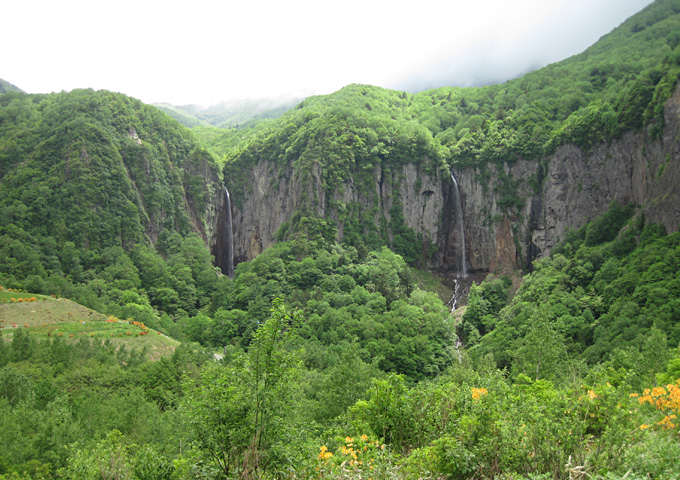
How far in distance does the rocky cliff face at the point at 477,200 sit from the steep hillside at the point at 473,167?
192mm

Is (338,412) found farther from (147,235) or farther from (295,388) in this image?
(147,235)

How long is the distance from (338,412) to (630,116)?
58.4 meters

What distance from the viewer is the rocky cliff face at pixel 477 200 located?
7300cm

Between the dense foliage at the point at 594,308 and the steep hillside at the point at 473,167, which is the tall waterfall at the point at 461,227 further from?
the dense foliage at the point at 594,308

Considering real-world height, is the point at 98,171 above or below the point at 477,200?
above

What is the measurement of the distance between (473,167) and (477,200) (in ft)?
20.3

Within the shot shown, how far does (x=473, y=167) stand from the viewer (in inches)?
3590

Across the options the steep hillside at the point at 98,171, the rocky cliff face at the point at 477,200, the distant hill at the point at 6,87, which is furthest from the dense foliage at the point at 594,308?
the distant hill at the point at 6,87

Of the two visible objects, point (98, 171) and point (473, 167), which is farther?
point (473, 167)

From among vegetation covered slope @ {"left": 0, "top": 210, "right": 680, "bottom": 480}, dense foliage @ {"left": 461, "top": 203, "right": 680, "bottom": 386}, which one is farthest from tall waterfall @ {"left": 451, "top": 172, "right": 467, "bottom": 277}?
vegetation covered slope @ {"left": 0, "top": 210, "right": 680, "bottom": 480}

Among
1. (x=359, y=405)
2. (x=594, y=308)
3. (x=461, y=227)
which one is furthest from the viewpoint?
(x=461, y=227)

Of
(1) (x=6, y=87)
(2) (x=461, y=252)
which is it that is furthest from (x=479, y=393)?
(1) (x=6, y=87)

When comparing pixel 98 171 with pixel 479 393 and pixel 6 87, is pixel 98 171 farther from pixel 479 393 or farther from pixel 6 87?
pixel 6 87

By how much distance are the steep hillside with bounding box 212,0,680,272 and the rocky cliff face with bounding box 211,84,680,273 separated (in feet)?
0.63
